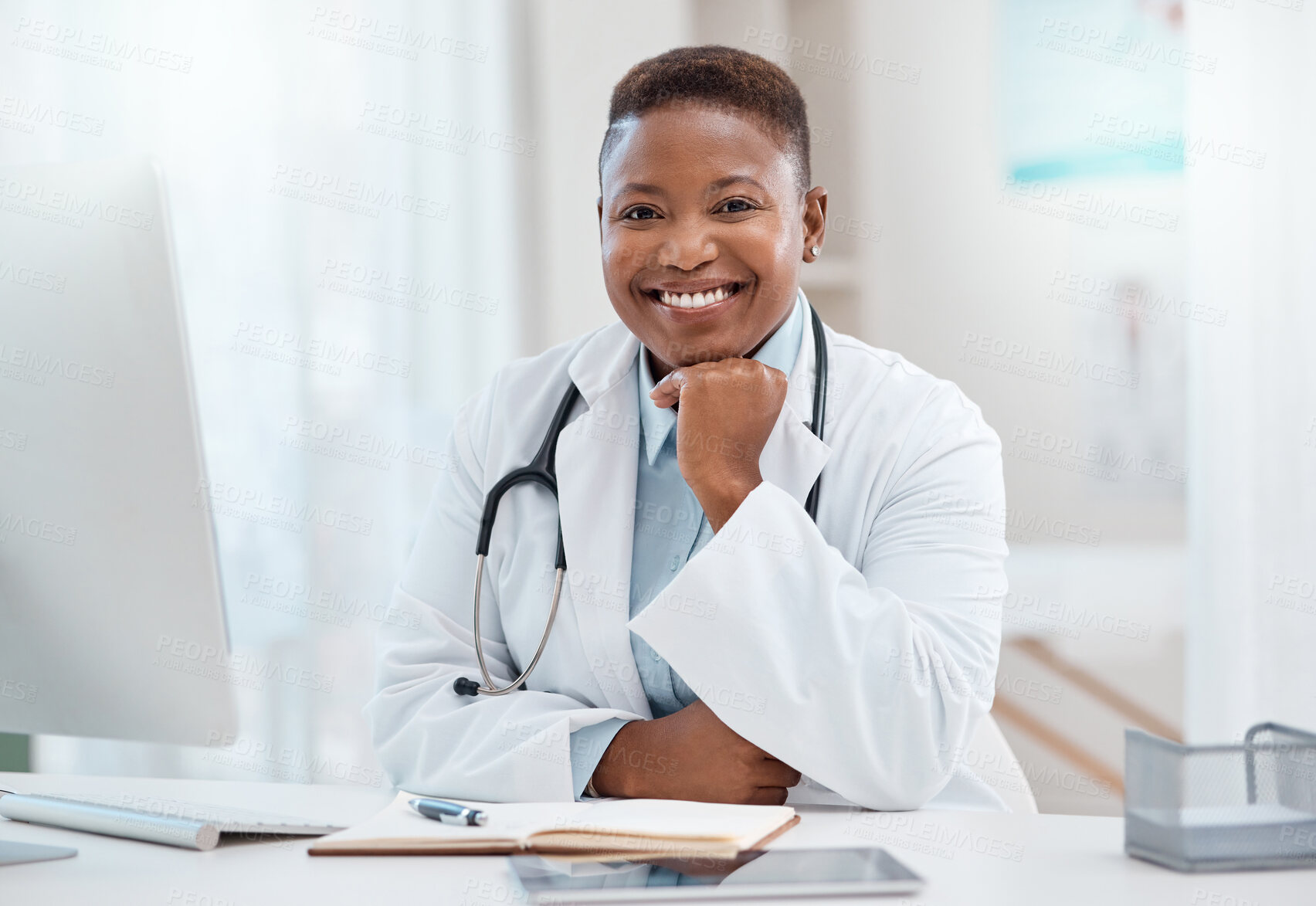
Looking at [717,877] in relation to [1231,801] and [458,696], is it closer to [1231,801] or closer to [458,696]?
[1231,801]

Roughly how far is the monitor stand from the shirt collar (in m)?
0.69

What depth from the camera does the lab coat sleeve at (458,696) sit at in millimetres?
1003

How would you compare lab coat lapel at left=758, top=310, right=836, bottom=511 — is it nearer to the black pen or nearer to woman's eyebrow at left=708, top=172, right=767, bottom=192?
woman's eyebrow at left=708, top=172, right=767, bottom=192

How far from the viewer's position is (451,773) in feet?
3.36

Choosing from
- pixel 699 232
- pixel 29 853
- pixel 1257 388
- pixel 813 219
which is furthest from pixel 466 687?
pixel 1257 388

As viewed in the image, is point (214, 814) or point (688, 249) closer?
point (214, 814)

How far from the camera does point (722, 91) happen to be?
116cm

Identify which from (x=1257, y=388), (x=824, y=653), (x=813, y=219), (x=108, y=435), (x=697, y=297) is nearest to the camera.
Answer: (x=108, y=435)

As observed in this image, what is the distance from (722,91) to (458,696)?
678 mm

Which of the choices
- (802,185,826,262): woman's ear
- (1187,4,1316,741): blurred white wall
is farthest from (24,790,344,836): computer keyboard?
(1187,4,1316,741): blurred white wall

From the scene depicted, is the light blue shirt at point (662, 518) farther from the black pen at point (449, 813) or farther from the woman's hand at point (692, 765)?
the black pen at point (449, 813)

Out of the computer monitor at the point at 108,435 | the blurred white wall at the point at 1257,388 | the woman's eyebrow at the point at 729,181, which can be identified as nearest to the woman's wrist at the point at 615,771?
the computer monitor at the point at 108,435

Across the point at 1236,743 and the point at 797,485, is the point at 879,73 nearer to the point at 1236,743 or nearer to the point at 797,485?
the point at 797,485

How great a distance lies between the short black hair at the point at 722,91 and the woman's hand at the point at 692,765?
0.61m
